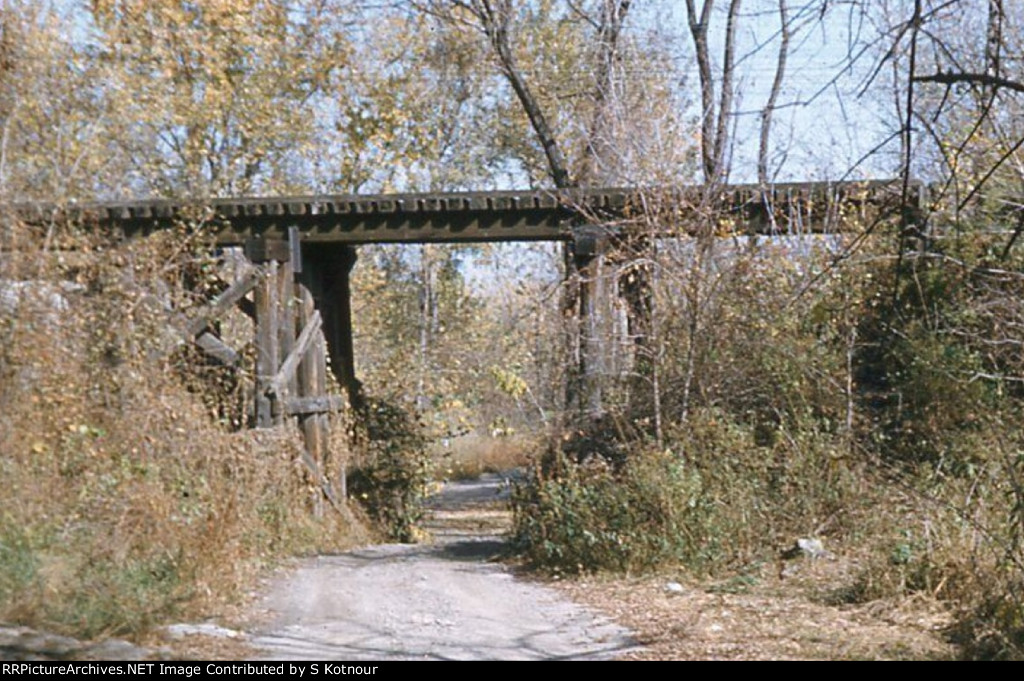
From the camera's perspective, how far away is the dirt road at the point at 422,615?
7.70 metres

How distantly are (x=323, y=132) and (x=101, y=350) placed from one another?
51.7ft

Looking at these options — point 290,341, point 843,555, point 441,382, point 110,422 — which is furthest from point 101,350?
point 441,382

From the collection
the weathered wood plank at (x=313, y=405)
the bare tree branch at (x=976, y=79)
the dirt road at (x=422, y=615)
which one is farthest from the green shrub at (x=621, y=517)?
the bare tree branch at (x=976, y=79)

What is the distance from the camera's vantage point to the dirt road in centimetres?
770

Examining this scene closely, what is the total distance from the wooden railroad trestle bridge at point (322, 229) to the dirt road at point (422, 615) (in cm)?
302

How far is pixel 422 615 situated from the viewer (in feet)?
29.0

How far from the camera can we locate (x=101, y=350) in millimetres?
12250

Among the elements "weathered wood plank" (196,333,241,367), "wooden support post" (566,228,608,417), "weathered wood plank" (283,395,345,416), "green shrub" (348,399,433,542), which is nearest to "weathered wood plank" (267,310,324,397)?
"weathered wood plank" (283,395,345,416)

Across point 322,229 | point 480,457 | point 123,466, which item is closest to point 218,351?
point 322,229

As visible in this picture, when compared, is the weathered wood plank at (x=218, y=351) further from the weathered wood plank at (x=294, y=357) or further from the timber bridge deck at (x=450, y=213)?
the timber bridge deck at (x=450, y=213)

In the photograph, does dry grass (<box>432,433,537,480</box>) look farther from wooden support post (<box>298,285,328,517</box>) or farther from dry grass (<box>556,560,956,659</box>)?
dry grass (<box>556,560,956,659</box>)

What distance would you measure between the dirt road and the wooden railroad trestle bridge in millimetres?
3023

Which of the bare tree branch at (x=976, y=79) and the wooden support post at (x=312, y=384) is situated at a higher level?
the bare tree branch at (x=976, y=79)
